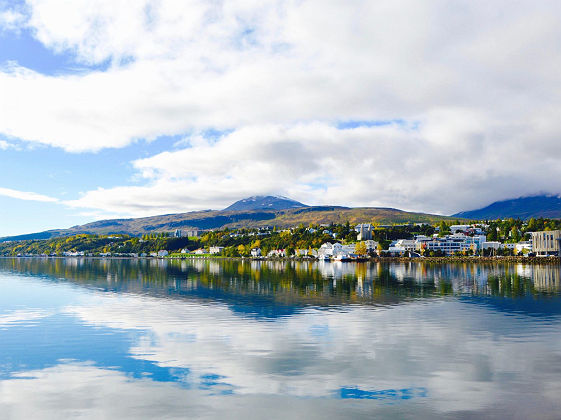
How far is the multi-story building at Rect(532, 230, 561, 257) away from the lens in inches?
5679

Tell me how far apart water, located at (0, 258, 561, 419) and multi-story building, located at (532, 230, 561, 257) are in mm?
Answer: 127324

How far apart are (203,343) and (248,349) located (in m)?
2.70

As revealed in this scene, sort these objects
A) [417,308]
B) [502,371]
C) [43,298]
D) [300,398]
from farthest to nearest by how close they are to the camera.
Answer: [43,298]
[417,308]
[502,371]
[300,398]

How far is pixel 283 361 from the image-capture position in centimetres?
1892

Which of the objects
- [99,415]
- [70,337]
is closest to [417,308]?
[70,337]

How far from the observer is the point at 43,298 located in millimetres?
43438

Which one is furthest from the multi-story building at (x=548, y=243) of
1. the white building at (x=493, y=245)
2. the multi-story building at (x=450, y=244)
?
the multi-story building at (x=450, y=244)

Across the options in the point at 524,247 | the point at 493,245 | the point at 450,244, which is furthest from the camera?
the point at 450,244

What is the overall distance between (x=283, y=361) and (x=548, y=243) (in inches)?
6103

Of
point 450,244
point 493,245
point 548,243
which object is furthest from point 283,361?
point 450,244

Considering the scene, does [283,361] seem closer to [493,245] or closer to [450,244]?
[493,245]

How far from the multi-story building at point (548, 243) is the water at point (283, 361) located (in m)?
127

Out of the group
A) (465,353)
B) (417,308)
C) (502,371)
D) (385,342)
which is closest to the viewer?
(502,371)

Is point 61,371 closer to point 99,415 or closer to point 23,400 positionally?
point 23,400
